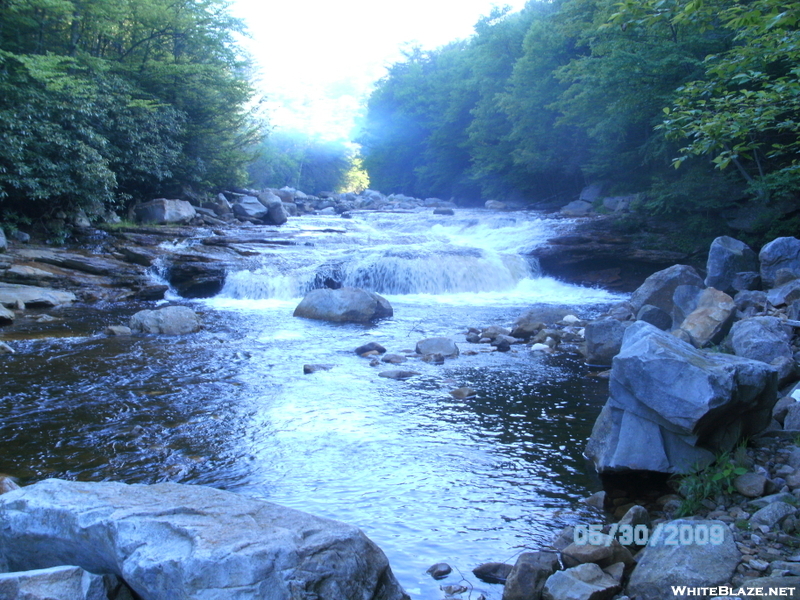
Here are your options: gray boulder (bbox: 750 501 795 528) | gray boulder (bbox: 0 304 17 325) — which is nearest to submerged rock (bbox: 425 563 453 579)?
gray boulder (bbox: 750 501 795 528)

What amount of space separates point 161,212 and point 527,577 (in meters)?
19.3

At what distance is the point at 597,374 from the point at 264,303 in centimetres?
846

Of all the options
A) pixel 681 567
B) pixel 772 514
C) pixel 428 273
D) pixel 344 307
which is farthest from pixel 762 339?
pixel 428 273

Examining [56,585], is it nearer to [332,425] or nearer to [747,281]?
[332,425]

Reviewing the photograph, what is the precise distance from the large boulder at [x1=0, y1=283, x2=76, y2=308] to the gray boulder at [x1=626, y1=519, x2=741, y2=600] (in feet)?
39.8

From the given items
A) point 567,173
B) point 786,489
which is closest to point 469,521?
point 786,489

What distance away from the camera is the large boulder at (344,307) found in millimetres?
11344

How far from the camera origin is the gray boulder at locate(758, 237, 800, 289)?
10.3 metres

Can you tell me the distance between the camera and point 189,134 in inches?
902

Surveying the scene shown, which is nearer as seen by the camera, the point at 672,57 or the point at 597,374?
the point at 597,374

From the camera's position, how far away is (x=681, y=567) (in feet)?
9.81

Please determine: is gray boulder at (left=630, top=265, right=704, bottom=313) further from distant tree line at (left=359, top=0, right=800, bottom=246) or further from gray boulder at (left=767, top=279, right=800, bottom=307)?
distant tree line at (left=359, top=0, right=800, bottom=246)

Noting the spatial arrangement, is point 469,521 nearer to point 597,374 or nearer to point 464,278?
point 597,374

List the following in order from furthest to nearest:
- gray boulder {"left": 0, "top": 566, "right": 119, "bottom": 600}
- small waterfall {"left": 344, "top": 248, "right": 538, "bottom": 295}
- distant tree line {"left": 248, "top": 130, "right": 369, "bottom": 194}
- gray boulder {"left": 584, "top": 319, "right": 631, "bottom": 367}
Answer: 1. distant tree line {"left": 248, "top": 130, "right": 369, "bottom": 194}
2. small waterfall {"left": 344, "top": 248, "right": 538, "bottom": 295}
3. gray boulder {"left": 584, "top": 319, "right": 631, "bottom": 367}
4. gray boulder {"left": 0, "top": 566, "right": 119, "bottom": 600}
